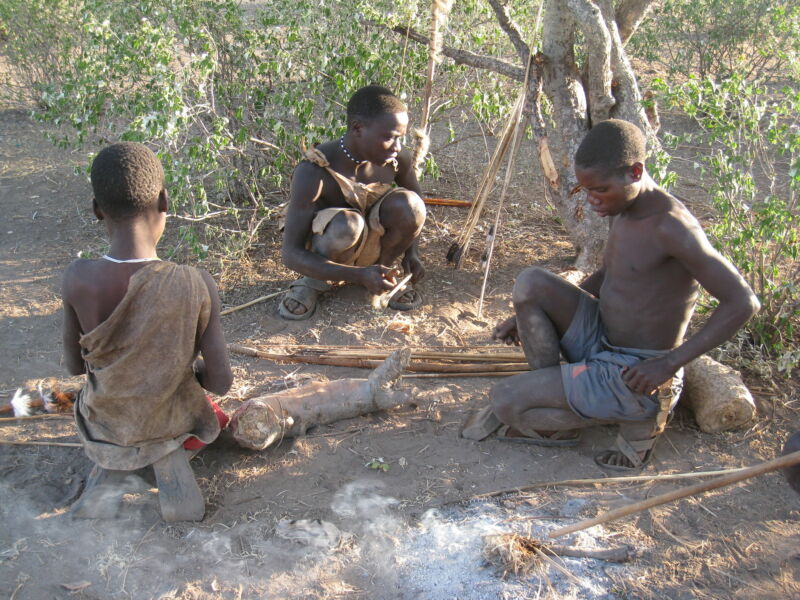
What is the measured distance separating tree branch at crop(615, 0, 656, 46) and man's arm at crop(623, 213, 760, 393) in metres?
2.37

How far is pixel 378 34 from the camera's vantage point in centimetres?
435

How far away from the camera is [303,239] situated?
388 cm

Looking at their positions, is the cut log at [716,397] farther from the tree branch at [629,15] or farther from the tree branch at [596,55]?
the tree branch at [629,15]

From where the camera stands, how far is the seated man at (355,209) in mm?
3676

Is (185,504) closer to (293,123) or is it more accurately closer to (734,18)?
(293,123)

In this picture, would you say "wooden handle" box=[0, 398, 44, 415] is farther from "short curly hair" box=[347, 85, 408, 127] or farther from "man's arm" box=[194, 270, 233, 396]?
"short curly hair" box=[347, 85, 408, 127]

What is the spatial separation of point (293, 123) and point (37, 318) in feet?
6.92

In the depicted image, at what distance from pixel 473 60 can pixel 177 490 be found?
10.3 ft

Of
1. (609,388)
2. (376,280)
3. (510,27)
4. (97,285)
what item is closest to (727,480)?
(609,388)

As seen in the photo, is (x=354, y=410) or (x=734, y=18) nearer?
(x=354, y=410)

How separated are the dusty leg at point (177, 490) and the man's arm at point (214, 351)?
287 millimetres

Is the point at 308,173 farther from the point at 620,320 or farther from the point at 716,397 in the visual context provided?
the point at 716,397

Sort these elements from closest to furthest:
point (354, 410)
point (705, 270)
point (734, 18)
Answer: point (705, 270), point (354, 410), point (734, 18)

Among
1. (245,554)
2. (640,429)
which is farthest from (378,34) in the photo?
(245,554)
